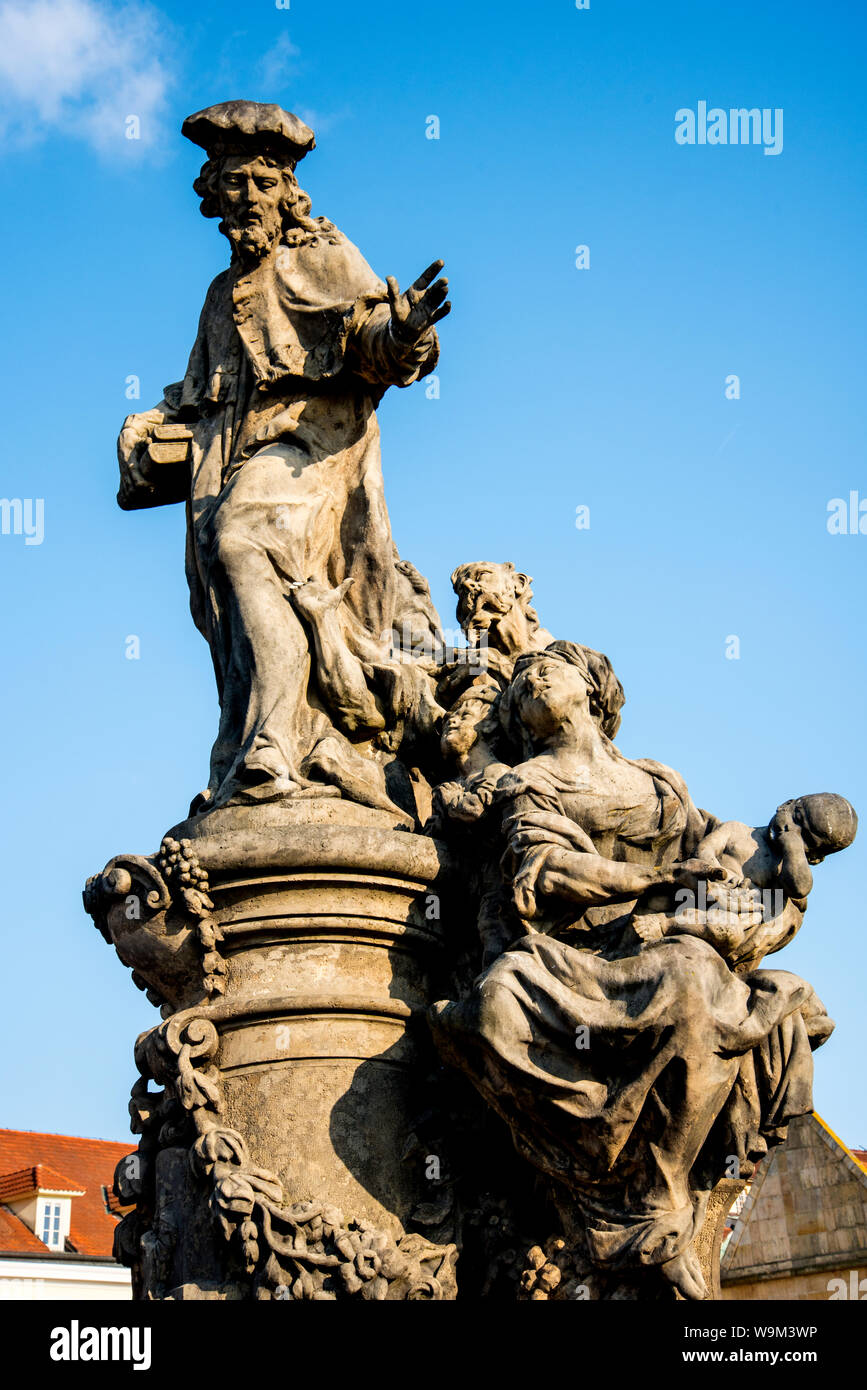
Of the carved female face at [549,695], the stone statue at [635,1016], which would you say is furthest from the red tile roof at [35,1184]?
the stone statue at [635,1016]

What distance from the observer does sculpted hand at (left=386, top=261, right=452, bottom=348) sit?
6.77 metres

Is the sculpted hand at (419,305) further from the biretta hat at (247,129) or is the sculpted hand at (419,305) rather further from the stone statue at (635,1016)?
the stone statue at (635,1016)

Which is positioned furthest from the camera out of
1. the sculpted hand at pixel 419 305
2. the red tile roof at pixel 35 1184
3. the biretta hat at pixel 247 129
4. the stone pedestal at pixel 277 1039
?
the red tile roof at pixel 35 1184

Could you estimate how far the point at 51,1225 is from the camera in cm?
2923

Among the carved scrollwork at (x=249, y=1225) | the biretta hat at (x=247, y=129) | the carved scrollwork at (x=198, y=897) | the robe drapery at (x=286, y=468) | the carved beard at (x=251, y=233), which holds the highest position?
the biretta hat at (x=247, y=129)

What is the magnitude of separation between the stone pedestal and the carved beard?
2.72 m

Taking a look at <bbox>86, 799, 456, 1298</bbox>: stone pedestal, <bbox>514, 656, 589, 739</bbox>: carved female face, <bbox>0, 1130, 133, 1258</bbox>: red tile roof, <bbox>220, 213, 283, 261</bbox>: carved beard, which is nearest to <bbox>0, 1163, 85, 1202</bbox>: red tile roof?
<bbox>0, 1130, 133, 1258</bbox>: red tile roof

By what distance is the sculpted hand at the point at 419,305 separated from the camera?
22.2ft

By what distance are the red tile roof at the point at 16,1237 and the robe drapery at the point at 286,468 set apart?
23194 mm

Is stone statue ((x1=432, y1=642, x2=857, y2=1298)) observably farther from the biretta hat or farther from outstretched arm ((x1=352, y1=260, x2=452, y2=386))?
the biretta hat

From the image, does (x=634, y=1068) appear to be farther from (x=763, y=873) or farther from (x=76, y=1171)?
(x=76, y=1171)
